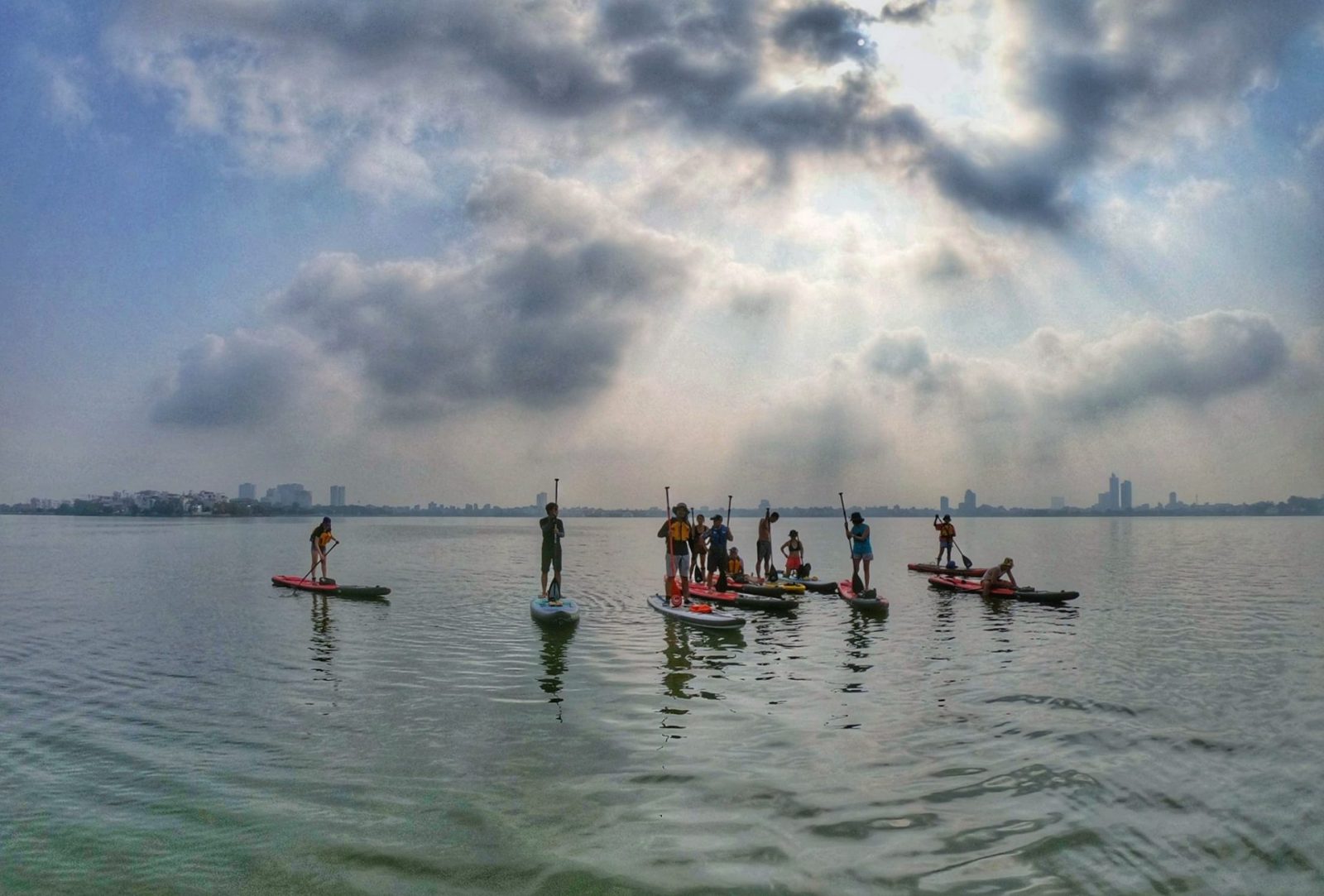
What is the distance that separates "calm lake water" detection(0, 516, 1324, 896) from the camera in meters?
6.77

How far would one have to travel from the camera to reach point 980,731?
10.8 m

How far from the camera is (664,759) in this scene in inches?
380

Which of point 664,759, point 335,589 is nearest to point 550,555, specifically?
point 335,589

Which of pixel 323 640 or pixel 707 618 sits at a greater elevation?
pixel 707 618

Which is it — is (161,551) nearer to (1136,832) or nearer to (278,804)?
(278,804)

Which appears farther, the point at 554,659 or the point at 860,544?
the point at 860,544

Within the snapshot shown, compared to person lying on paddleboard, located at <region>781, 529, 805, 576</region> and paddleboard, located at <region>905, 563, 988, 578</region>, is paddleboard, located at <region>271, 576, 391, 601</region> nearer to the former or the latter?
person lying on paddleboard, located at <region>781, 529, 805, 576</region>

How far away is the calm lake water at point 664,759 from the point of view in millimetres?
6773

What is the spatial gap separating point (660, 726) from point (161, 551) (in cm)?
6575

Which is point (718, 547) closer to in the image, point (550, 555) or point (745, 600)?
point (745, 600)

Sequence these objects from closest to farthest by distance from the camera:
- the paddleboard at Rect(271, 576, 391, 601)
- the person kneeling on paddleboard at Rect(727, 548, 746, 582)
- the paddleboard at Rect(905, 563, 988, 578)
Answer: the paddleboard at Rect(271, 576, 391, 601)
the person kneeling on paddleboard at Rect(727, 548, 746, 582)
the paddleboard at Rect(905, 563, 988, 578)

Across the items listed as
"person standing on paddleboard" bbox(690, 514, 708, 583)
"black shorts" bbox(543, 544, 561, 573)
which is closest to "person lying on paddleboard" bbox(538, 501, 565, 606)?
"black shorts" bbox(543, 544, 561, 573)

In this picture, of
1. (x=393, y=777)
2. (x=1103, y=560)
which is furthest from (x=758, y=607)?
(x=1103, y=560)

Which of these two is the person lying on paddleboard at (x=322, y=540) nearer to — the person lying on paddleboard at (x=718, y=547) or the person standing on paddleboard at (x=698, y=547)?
the person standing on paddleboard at (x=698, y=547)
